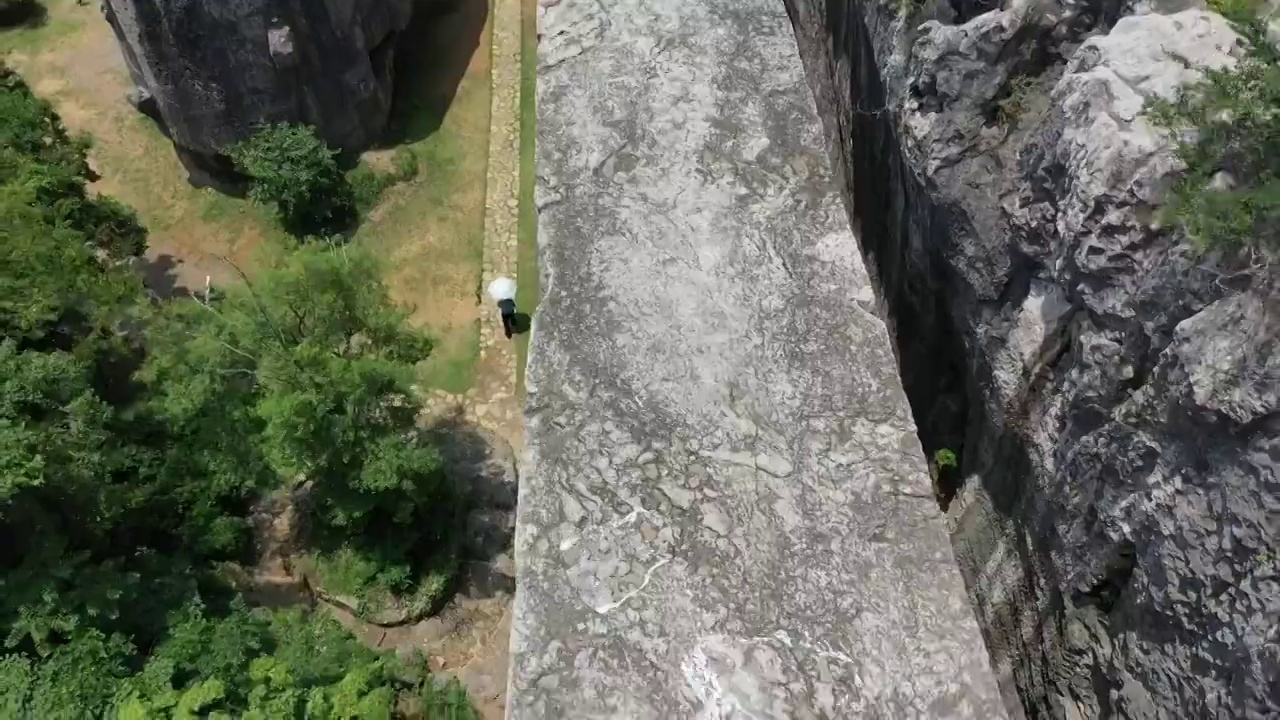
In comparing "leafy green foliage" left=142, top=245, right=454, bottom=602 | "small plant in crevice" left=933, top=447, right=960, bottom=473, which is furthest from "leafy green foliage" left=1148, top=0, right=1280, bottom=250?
"leafy green foliage" left=142, top=245, right=454, bottom=602

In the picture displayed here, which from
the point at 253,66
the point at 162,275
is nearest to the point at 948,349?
the point at 253,66

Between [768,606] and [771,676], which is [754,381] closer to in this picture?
[768,606]

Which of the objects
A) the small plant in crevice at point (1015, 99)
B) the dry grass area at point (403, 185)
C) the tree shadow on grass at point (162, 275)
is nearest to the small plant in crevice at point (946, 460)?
the small plant in crevice at point (1015, 99)

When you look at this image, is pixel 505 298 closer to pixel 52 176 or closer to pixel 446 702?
pixel 446 702

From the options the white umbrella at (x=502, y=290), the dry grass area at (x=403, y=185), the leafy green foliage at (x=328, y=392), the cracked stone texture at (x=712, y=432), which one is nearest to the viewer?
the cracked stone texture at (x=712, y=432)

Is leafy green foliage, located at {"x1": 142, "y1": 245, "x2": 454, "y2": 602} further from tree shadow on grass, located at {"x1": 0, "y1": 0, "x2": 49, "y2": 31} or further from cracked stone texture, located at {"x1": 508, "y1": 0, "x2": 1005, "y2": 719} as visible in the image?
tree shadow on grass, located at {"x1": 0, "y1": 0, "x2": 49, "y2": 31}

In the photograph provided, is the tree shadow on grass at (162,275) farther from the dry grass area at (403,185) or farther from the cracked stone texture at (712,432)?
the cracked stone texture at (712,432)
